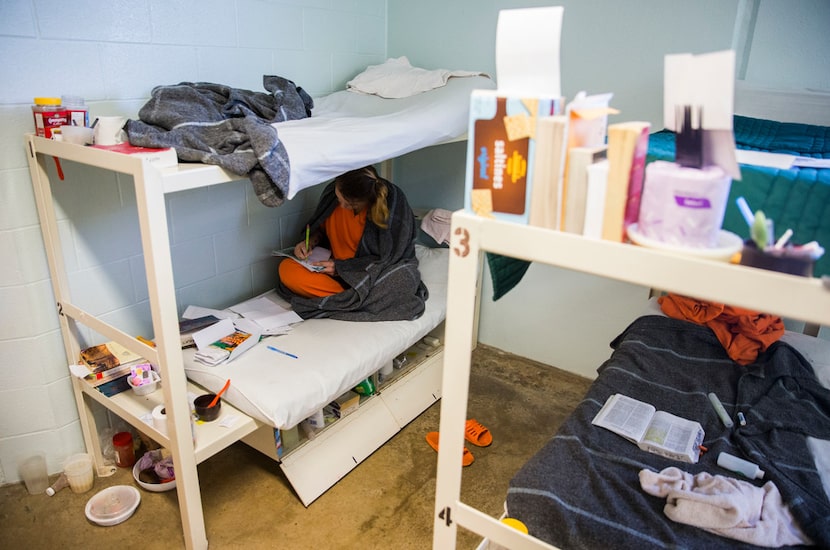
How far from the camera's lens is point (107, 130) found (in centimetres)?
147

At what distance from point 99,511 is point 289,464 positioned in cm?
59

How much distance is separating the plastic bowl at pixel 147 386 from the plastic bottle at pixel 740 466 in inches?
63.0

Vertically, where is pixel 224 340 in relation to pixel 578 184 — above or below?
below

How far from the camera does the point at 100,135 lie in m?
1.47

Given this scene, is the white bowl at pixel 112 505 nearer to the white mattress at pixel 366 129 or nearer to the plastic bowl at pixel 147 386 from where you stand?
the plastic bowl at pixel 147 386

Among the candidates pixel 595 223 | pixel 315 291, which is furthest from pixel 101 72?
pixel 595 223

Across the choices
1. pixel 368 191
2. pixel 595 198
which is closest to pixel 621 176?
pixel 595 198

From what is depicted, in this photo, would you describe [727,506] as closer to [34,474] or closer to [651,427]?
[651,427]

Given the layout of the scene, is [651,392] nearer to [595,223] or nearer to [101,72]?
[595,223]

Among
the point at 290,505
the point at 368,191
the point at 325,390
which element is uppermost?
the point at 368,191

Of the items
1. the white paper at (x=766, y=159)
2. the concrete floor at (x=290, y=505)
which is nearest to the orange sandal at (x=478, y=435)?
the concrete floor at (x=290, y=505)

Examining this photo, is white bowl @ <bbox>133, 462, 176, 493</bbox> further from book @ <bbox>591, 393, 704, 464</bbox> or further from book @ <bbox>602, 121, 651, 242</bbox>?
book @ <bbox>602, 121, 651, 242</bbox>

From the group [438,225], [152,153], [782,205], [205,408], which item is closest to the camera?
[782,205]

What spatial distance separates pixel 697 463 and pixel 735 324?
2.39 feet
